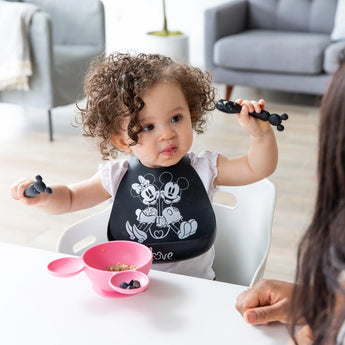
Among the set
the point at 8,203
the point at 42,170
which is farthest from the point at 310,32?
the point at 8,203

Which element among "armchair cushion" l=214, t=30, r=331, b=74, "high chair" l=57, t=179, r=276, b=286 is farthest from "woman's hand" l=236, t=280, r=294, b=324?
"armchair cushion" l=214, t=30, r=331, b=74

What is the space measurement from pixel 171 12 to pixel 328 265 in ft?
14.5

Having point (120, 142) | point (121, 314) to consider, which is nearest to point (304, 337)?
point (121, 314)

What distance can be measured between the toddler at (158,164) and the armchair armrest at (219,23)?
2.59 meters

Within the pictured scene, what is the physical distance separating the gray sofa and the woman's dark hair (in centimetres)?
293

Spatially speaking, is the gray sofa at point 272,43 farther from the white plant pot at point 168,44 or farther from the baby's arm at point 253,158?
the baby's arm at point 253,158

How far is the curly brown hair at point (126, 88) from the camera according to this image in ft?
3.74

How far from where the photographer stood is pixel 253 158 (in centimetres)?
119

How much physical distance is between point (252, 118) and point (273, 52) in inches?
107

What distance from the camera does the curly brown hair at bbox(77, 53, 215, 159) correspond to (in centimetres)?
114

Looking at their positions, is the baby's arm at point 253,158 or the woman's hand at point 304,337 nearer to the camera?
the woman's hand at point 304,337

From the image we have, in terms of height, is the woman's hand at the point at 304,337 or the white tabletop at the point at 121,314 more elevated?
the woman's hand at the point at 304,337

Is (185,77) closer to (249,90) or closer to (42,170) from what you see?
(42,170)

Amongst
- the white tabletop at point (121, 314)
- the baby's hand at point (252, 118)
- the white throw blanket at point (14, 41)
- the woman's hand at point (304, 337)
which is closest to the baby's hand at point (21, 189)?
the white tabletop at point (121, 314)
